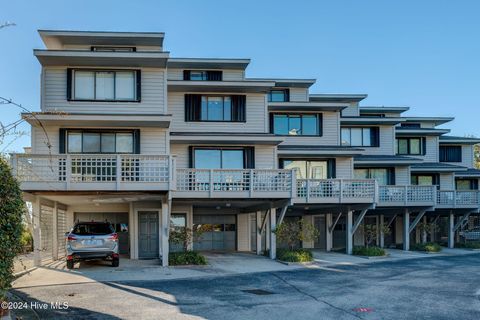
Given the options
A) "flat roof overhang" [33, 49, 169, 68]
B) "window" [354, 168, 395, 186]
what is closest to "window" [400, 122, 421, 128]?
"window" [354, 168, 395, 186]

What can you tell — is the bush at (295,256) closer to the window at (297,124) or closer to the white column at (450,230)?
the window at (297,124)

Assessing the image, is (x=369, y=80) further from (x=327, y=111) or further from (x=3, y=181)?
(x=3, y=181)

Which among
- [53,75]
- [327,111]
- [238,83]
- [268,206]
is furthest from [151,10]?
[327,111]

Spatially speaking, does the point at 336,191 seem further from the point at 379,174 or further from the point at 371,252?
the point at 379,174

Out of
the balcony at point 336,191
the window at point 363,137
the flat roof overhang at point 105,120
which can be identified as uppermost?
the window at point 363,137

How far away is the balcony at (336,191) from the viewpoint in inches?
985

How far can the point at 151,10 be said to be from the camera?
18000mm

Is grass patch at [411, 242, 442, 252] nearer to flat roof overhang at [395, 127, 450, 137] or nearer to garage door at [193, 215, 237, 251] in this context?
flat roof overhang at [395, 127, 450, 137]

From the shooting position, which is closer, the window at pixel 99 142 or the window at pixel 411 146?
the window at pixel 99 142

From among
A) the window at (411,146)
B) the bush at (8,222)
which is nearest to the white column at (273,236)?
the bush at (8,222)

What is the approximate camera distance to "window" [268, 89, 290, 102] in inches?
1249

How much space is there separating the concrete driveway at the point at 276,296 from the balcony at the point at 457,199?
42.8 feet

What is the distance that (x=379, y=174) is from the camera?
3231cm

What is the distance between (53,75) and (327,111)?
50.9 ft
